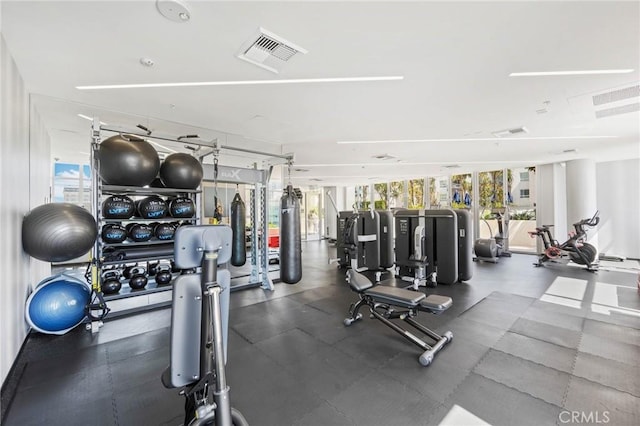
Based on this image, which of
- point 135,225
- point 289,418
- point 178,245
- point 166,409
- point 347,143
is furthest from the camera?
point 347,143

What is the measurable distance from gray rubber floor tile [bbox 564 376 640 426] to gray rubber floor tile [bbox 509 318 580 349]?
0.73m

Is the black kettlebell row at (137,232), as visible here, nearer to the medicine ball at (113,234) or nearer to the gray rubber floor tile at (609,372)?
the medicine ball at (113,234)

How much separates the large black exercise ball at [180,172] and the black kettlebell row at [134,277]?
4.51 feet

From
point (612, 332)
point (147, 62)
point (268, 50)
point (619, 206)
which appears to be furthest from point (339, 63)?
point (619, 206)

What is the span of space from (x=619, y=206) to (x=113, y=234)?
38.0 feet

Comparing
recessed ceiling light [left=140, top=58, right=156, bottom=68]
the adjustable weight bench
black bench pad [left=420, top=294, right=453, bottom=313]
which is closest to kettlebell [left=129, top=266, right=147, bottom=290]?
recessed ceiling light [left=140, top=58, right=156, bottom=68]

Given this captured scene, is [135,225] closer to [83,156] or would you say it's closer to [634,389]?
[83,156]

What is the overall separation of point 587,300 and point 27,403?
21.3ft

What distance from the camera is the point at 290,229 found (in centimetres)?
396

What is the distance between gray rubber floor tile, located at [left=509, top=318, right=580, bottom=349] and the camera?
2807mm

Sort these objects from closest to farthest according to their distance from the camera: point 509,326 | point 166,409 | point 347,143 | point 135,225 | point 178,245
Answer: point 178,245 < point 166,409 < point 509,326 < point 135,225 < point 347,143

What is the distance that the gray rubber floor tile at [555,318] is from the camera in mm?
3193

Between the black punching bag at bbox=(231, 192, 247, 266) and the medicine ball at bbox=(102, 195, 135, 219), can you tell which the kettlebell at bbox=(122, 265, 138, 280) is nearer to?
the medicine ball at bbox=(102, 195, 135, 219)

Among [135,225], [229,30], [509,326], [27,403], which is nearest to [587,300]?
[509,326]
